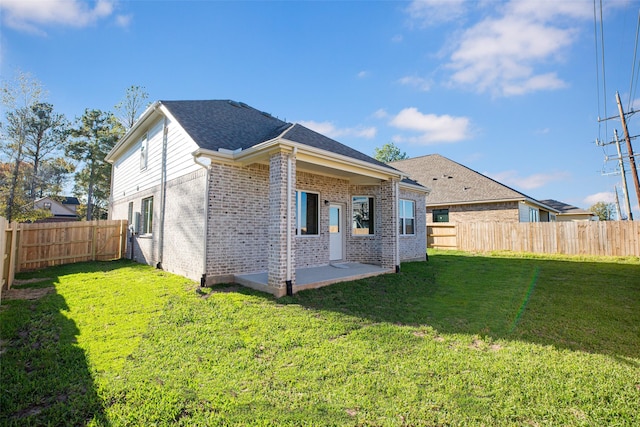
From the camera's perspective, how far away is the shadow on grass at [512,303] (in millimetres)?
4645

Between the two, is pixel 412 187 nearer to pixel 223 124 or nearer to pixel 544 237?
pixel 223 124

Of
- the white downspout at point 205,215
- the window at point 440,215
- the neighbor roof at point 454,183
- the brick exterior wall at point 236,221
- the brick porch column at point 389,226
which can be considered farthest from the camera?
the window at point 440,215

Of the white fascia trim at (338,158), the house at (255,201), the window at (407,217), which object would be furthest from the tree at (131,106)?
the white fascia trim at (338,158)

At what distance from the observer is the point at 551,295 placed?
23.0 ft

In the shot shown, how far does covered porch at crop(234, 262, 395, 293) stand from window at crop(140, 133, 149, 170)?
7.17 m

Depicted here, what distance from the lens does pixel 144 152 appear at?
11797 mm

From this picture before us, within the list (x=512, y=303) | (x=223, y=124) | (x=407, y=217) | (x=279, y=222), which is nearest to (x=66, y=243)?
(x=223, y=124)

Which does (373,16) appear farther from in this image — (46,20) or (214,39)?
(46,20)

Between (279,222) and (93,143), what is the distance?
2685 centimetres

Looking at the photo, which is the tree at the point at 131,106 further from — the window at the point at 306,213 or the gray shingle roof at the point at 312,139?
the window at the point at 306,213

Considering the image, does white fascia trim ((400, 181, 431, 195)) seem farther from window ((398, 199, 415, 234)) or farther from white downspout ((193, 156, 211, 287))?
white downspout ((193, 156, 211, 287))

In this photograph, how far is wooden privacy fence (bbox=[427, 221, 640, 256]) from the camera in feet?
43.9

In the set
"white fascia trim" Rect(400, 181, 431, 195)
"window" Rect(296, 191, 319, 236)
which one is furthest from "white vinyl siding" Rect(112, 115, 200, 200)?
"white fascia trim" Rect(400, 181, 431, 195)

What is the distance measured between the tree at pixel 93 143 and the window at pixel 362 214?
23.7 meters
